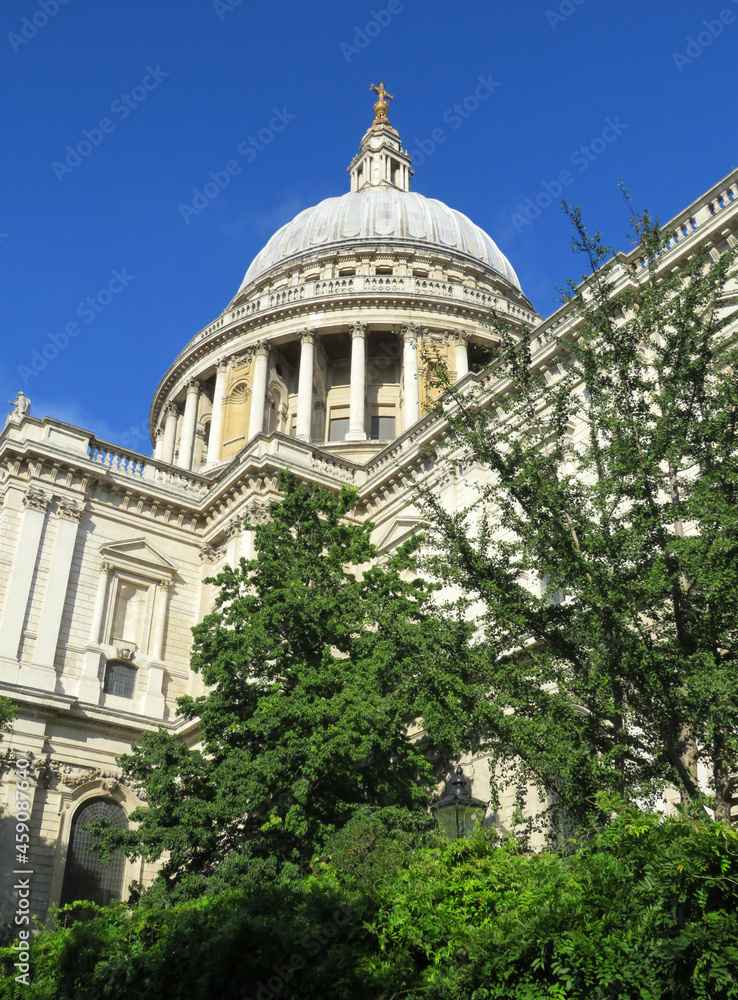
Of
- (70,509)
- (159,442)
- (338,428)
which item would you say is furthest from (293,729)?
(159,442)

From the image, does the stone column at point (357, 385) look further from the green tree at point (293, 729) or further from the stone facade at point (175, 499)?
the green tree at point (293, 729)

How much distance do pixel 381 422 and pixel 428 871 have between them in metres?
32.5

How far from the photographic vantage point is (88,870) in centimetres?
2228

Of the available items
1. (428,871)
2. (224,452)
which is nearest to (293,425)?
(224,452)

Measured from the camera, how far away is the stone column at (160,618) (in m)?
26.1

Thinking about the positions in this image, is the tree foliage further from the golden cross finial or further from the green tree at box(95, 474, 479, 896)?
the golden cross finial

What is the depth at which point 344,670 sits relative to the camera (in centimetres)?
1736

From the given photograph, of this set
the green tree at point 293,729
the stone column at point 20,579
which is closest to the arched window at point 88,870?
the stone column at point 20,579

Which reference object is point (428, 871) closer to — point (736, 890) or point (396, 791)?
point (736, 890)

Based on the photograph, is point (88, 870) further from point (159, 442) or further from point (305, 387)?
point (159, 442)

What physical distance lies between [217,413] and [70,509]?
16.6 m

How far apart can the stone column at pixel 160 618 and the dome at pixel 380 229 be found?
25.4 meters

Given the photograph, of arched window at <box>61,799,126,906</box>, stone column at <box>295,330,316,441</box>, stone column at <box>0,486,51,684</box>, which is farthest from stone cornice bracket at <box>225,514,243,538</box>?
stone column at <box>295,330,316,441</box>

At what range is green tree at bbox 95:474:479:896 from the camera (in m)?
15.8
